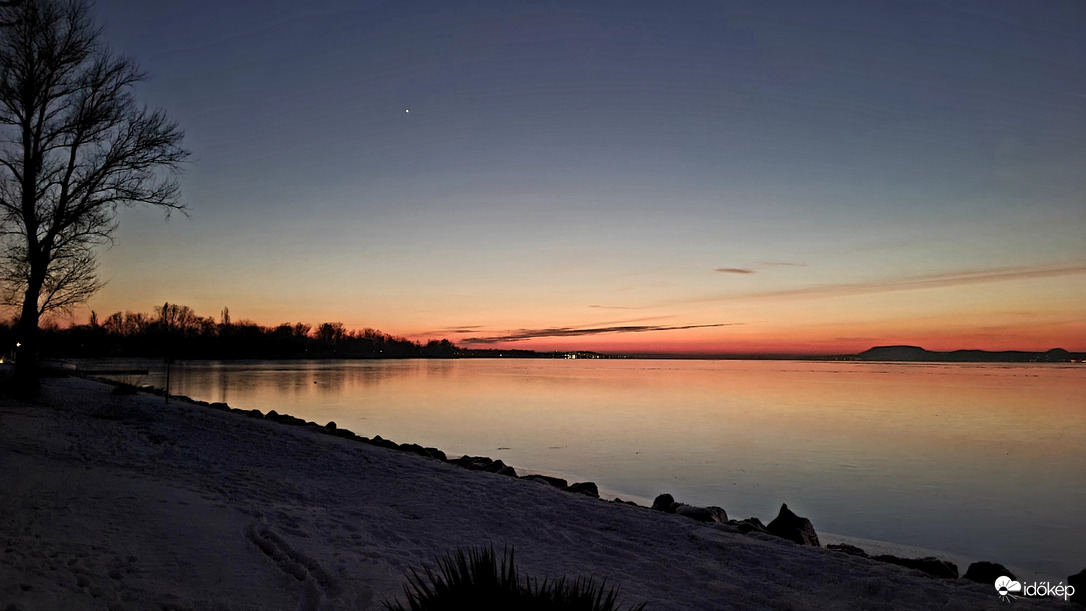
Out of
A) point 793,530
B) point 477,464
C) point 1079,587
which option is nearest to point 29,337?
point 477,464

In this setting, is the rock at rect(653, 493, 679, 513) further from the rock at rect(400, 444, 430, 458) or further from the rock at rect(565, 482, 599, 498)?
the rock at rect(400, 444, 430, 458)

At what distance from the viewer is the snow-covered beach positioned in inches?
217

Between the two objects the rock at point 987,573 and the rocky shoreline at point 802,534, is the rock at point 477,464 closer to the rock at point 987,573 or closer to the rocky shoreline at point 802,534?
the rocky shoreline at point 802,534

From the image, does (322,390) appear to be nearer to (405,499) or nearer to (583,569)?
(405,499)

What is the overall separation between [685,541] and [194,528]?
6.18 metres

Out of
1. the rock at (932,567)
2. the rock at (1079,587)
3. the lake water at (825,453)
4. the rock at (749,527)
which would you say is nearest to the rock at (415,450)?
the lake water at (825,453)

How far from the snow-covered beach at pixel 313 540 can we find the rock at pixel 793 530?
40.6 inches

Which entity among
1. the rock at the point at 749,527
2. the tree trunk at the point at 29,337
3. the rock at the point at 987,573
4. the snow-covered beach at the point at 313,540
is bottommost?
the rock at the point at 987,573

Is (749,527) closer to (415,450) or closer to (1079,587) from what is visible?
(1079,587)

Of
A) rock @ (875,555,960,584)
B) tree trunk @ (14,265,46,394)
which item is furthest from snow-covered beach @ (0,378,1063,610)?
tree trunk @ (14,265,46,394)

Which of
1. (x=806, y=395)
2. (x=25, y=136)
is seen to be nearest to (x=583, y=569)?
(x=25, y=136)

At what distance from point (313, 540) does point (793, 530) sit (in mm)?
7441

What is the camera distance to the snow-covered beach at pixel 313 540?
5.51 metres

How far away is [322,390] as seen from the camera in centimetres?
5409
